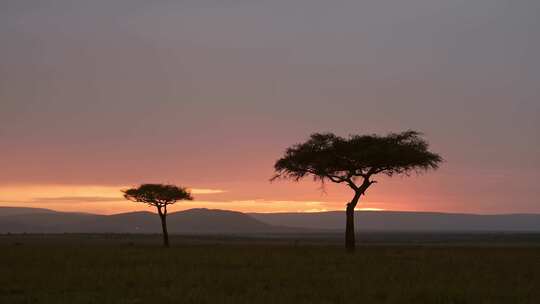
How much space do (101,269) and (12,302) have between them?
9.31m

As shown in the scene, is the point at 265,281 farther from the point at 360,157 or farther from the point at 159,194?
the point at 159,194

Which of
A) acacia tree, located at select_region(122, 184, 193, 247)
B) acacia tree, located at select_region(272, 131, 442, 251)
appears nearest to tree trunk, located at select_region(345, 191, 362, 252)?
acacia tree, located at select_region(272, 131, 442, 251)

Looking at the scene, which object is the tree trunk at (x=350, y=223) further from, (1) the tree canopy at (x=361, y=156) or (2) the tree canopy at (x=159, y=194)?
(2) the tree canopy at (x=159, y=194)

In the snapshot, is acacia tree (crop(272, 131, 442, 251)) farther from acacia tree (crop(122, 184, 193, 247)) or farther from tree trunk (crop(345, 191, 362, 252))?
acacia tree (crop(122, 184, 193, 247))

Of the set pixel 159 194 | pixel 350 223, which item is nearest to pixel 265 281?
pixel 350 223

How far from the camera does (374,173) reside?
52312 millimetres

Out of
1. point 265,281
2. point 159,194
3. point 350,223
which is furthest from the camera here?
point 159,194

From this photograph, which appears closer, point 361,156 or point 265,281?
point 265,281

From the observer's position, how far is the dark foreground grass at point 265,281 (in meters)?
19.6

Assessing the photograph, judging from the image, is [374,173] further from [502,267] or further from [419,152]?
[502,267]

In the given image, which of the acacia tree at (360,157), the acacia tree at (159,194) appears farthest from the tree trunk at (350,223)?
the acacia tree at (159,194)

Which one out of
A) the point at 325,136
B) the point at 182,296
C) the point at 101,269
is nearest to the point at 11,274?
the point at 101,269

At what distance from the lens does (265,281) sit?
23.8 meters

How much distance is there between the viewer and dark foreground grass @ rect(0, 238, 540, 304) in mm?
19641
